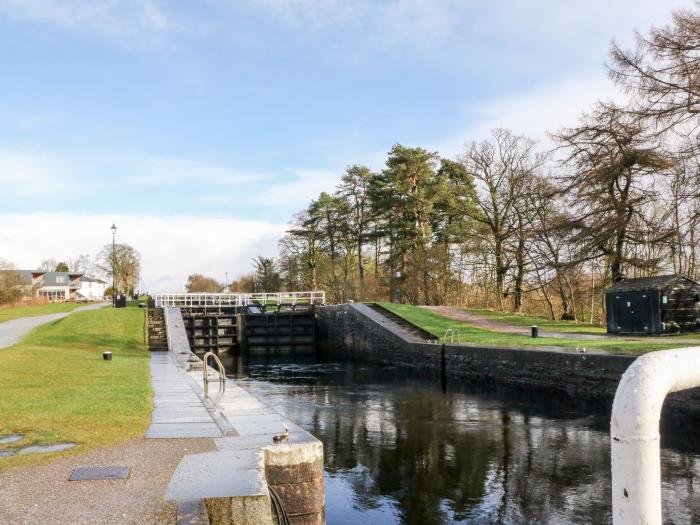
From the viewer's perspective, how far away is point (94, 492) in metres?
5.53

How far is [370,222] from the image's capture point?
50.8 meters

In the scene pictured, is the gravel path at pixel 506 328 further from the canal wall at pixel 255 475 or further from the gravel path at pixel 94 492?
the gravel path at pixel 94 492

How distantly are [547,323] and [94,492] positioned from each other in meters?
25.6

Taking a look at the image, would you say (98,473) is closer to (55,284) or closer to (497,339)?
(497,339)

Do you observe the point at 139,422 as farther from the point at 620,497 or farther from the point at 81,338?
the point at 81,338

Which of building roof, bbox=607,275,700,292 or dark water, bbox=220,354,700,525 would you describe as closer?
dark water, bbox=220,354,700,525

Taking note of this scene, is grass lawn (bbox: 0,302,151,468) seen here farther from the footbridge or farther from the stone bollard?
the footbridge

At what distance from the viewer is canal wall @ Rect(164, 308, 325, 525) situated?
518cm

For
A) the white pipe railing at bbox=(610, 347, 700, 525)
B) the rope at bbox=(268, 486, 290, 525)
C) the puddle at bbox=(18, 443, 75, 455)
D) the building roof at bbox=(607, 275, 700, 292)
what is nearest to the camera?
the white pipe railing at bbox=(610, 347, 700, 525)

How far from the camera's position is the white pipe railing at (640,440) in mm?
2439

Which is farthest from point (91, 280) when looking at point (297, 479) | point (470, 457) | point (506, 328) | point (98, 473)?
point (297, 479)

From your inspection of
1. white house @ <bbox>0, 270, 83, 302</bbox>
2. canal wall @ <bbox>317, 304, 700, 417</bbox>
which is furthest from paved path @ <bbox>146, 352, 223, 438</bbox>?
white house @ <bbox>0, 270, 83, 302</bbox>

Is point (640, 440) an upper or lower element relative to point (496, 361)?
upper

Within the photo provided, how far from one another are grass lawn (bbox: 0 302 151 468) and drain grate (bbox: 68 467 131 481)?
69 centimetres
